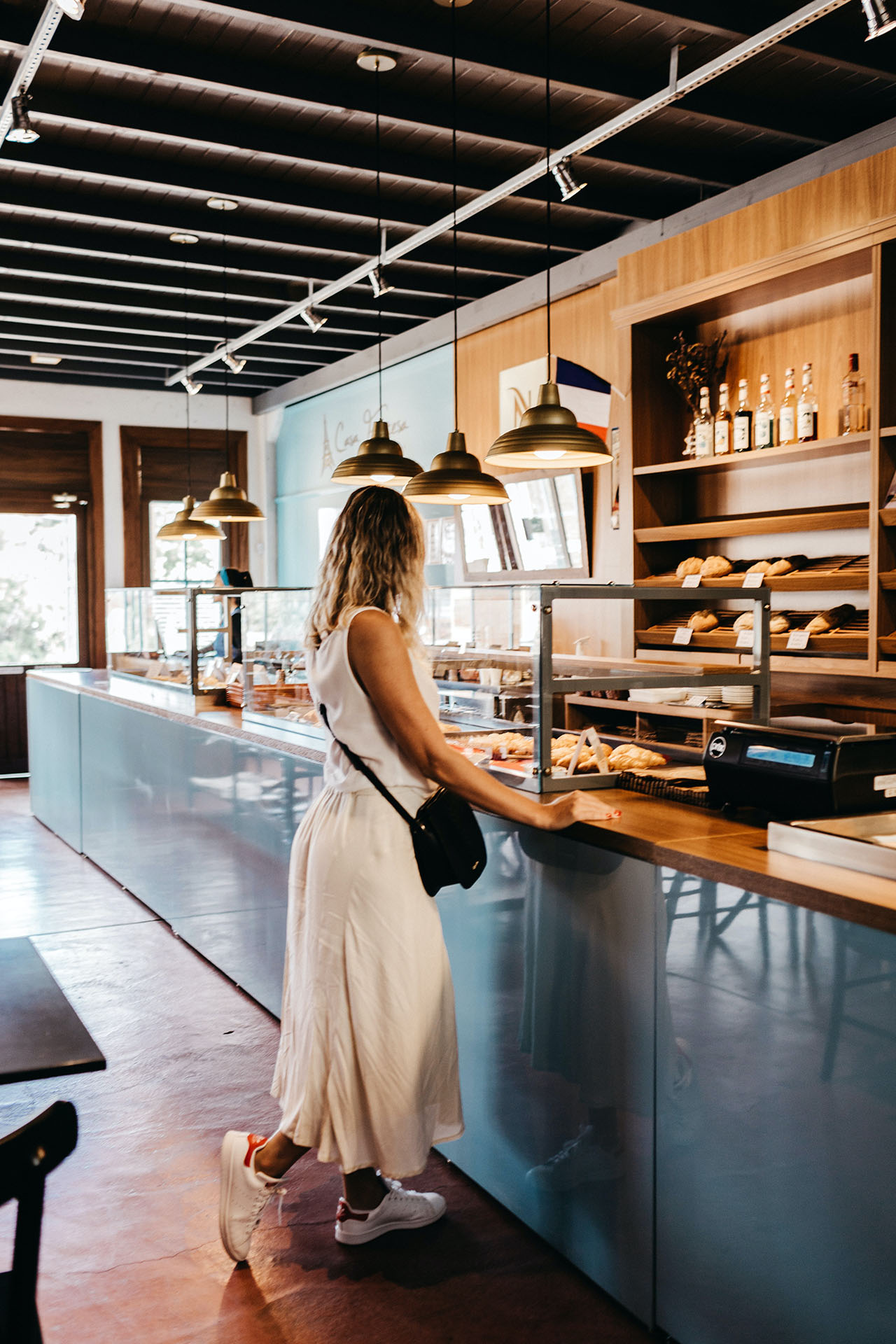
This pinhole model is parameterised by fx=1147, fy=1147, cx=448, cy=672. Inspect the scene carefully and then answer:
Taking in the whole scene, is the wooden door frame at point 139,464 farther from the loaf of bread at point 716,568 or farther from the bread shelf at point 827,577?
the bread shelf at point 827,577

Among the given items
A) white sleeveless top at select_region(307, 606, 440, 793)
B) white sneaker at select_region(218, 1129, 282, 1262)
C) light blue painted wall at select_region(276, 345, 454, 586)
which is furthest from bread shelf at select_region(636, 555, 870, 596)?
light blue painted wall at select_region(276, 345, 454, 586)

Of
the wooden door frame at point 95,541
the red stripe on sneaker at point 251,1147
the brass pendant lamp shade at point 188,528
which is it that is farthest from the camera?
the wooden door frame at point 95,541

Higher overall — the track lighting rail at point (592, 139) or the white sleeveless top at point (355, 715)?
the track lighting rail at point (592, 139)

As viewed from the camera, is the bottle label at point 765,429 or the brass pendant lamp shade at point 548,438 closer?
the brass pendant lamp shade at point 548,438

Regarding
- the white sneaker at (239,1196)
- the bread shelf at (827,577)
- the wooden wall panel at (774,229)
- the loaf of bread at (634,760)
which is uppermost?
the wooden wall panel at (774,229)

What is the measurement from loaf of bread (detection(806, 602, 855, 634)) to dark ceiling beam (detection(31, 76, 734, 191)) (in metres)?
2.29

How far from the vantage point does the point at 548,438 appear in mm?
3982

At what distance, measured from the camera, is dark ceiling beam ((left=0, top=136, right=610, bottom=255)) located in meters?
5.52

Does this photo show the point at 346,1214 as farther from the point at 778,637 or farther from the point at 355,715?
the point at 778,637

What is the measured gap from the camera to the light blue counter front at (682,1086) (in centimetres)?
180

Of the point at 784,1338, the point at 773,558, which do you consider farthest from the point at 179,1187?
the point at 773,558

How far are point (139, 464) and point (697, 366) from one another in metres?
6.62

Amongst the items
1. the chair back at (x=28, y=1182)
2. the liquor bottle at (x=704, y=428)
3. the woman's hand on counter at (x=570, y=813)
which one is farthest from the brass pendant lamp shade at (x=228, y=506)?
the chair back at (x=28, y=1182)

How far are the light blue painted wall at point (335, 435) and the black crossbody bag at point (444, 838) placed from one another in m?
6.27
